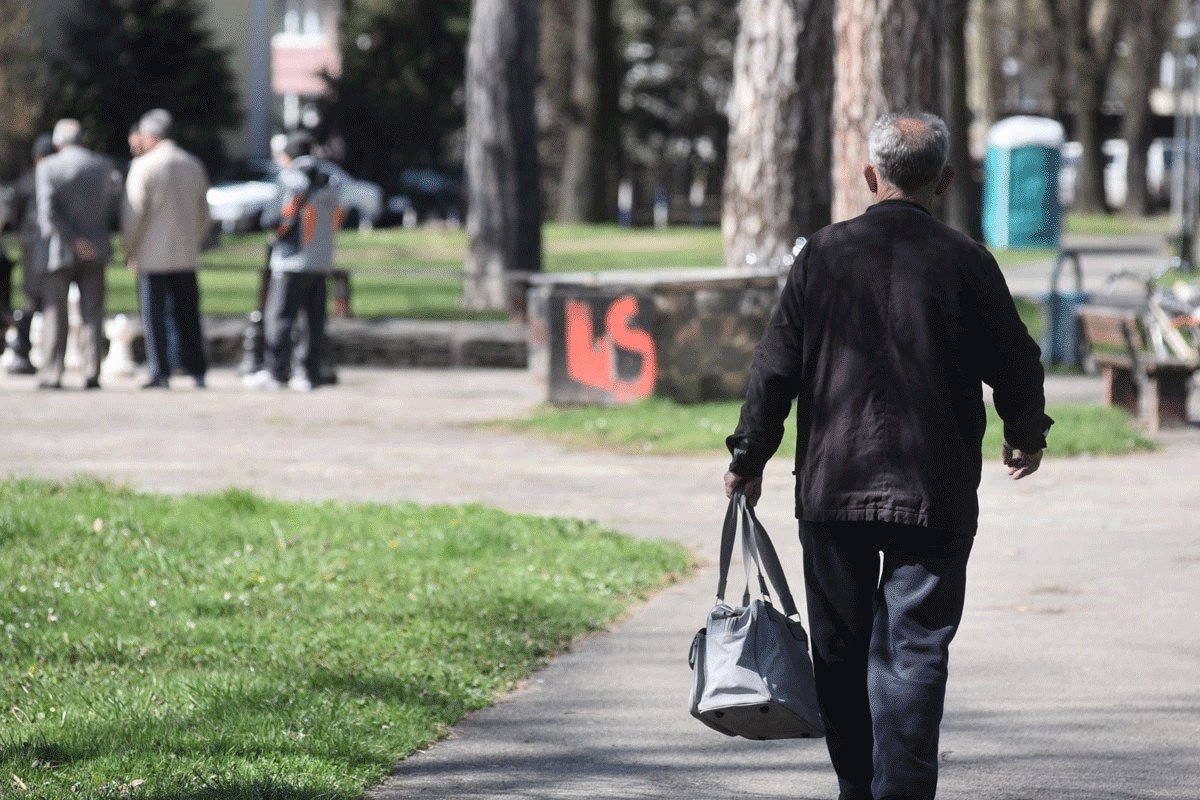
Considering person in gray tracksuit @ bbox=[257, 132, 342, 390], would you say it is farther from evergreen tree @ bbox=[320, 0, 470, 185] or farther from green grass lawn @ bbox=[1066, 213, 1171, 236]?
evergreen tree @ bbox=[320, 0, 470, 185]

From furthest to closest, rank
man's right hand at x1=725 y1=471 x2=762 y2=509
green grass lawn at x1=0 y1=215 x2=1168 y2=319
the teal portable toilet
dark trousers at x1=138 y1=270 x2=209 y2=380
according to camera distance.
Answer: the teal portable toilet
green grass lawn at x1=0 y1=215 x2=1168 y2=319
dark trousers at x1=138 y1=270 x2=209 y2=380
man's right hand at x1=725 y1=471 x2=762 y2=509

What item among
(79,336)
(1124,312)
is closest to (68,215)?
(79,336)

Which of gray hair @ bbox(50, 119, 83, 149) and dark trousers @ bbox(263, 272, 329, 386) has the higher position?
gray hair @ bbox(50, 119, 83, 149)

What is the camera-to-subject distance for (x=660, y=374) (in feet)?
44.3

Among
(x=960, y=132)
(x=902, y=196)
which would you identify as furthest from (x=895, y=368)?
(x=960, y=132)

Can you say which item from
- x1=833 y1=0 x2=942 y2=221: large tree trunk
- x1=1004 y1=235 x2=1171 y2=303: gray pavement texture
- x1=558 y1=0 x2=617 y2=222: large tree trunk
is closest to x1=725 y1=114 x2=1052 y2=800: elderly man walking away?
x1=833 y1=0 x2=942 y2=221: large tree trunk

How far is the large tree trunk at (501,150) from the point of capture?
20188 mm

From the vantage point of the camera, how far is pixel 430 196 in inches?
1843

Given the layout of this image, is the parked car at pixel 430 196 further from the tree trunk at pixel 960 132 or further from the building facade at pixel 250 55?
the tree trunk at pixel 960 132

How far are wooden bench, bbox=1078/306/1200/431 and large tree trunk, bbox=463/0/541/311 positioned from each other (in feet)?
25.6

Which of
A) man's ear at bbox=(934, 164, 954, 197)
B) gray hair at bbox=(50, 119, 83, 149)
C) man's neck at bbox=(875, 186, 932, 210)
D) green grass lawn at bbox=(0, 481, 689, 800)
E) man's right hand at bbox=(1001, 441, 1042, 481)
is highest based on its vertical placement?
gray hair at bbox=(50, 119, 83, 149)

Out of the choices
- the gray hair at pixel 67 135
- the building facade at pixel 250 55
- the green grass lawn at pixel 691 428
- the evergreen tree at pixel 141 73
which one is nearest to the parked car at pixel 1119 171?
the building facade at pixel 250 55

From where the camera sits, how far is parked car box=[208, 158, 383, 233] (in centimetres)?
3884

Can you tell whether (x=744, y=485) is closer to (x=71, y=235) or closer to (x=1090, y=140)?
(x=71, y=235)
